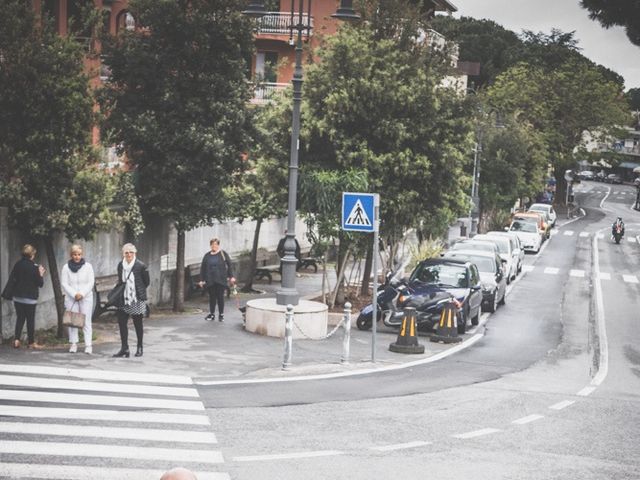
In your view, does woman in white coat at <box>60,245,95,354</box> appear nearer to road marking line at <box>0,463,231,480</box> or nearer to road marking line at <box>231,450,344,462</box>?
road marking line at <box>231,450,344,462</box>

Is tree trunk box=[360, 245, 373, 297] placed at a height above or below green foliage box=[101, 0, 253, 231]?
below

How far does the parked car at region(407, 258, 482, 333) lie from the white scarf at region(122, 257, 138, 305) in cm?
787

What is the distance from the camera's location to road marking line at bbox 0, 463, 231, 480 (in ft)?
28.3

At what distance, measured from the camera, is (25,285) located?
15094mm

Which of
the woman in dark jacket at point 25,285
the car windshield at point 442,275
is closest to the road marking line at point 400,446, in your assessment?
the woman in dark jacket at point 25,285

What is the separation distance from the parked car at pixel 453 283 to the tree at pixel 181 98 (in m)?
5.29

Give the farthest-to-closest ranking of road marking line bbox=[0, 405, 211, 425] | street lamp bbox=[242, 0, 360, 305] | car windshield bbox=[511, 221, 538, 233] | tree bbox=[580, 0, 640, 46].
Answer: car windshield bbox=[511, 221, 538, 233] < tree bbox=[580, 0, 640, 46] < street lamp bbox=[242, 0, 360, 305] < road marking line bbox=[0, 405, 211, 425]

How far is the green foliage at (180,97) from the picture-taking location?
66.4 ft

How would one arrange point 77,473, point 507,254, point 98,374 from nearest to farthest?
point 77,473 → point 98,374 → point 507,254

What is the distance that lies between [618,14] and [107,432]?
21.9m

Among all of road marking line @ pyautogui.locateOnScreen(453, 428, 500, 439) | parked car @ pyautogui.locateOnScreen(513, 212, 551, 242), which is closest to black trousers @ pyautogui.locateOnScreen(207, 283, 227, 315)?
road marking line @ pyautogui.locateOnScreen(453, 428, 500, 439)

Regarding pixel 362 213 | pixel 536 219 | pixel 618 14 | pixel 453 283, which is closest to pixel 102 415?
pixel 362 213

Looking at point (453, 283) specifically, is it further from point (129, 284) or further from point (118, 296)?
point (118, 296)

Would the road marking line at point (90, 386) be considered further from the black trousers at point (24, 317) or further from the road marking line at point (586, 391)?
the road marking line at point (586, 391)
